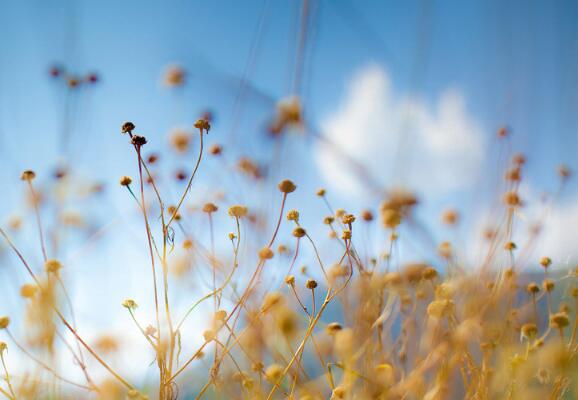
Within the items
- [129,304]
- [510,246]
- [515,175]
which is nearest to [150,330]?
[129,304]

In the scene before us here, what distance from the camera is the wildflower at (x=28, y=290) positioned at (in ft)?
2.78

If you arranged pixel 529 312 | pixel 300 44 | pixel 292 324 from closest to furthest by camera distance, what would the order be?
pixel 292 324 < pixel 300 44 < pixel 529 312

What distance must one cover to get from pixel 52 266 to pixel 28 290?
108 millimetres

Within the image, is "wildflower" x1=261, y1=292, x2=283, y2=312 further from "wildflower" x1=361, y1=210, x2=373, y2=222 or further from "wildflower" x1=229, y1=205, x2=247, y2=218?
"wildflower" x1=361, y1=210, x2=373, y2=222

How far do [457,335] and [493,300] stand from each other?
0.20 meters

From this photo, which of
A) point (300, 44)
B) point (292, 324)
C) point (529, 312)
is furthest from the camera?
point (529, 312)

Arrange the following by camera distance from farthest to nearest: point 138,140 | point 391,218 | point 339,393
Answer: point 391,218, point 138,140, point 339,393

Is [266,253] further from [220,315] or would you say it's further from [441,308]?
[441,308]

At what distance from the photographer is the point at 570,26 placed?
97 centimetres

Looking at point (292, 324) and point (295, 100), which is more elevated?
point (295, 100)

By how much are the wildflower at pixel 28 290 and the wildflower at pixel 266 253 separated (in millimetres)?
402

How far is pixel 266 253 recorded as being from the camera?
82 cm

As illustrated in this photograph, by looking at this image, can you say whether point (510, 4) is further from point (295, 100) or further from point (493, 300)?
point (493, 300)

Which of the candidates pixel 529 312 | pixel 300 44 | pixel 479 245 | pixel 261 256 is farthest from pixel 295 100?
pixel 529 312
